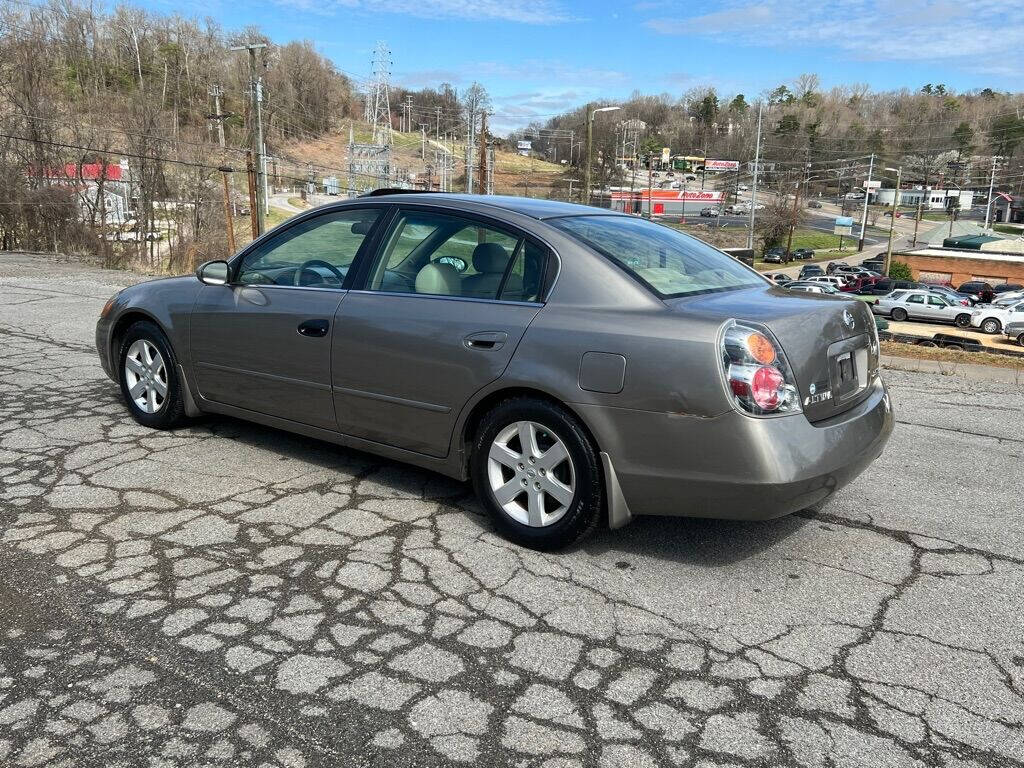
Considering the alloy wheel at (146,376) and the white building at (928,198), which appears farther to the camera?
the white building at (928,198)

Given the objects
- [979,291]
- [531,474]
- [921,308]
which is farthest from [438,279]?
[979,291]

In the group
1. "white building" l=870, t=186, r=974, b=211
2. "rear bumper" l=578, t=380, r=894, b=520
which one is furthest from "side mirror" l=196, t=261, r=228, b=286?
"white building" l=870, t=186, r=974, b=211

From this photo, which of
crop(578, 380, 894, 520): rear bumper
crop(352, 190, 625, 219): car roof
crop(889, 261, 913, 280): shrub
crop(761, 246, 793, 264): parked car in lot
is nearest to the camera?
crop(578, 380, 894, 520): rear bumper

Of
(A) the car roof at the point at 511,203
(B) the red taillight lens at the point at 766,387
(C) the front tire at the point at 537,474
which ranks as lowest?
(C) the front tire at the point at 537,474

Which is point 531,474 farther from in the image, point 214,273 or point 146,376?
point 146,376

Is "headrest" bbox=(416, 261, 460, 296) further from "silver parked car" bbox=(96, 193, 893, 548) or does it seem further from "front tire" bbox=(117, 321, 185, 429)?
"front tire" bbox=(117, 321, 185, 429)

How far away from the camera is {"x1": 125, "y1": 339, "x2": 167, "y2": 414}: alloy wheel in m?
4.98

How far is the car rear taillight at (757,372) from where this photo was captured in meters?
2.97

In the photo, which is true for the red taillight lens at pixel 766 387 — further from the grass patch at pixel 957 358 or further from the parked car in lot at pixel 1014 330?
the parked car in lot at pixel 1014 330

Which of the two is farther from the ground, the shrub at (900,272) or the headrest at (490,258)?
the headrest at (490,258)

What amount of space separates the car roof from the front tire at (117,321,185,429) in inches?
71.8

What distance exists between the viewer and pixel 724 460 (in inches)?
117

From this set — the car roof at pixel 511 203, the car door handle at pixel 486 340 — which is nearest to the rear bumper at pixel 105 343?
the car roof at pixel 511 203

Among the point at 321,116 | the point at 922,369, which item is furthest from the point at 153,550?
the point at 321,116
